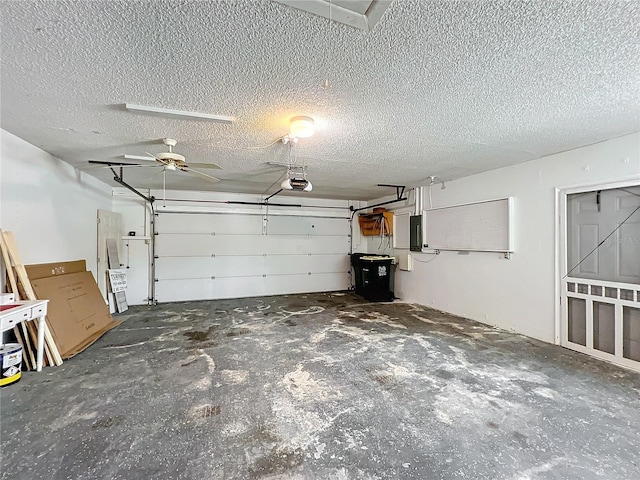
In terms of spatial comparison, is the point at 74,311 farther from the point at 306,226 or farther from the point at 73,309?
the point at 306,226

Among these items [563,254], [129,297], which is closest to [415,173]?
[563,254]

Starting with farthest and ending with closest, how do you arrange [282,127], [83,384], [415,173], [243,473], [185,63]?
[415,173] → [282,127] → [83,384] → [185,63] → [243,473]

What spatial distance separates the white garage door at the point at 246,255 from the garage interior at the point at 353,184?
36.5 inches

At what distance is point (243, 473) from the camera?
1507 mm

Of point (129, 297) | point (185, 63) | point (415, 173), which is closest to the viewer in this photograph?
point (185, 63)

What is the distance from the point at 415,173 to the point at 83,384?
15.5 ft

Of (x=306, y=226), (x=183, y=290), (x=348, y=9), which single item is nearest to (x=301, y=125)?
(x=348, y=9)

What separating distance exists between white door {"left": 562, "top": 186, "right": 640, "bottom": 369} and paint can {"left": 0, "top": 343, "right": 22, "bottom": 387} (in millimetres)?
5696

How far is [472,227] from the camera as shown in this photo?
4.52 meters

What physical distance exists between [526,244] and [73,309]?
19.4ft

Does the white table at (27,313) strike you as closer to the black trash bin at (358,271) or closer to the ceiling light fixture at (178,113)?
the ceiling light fixture at (178,113)

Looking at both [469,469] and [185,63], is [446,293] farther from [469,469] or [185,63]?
[185,63]

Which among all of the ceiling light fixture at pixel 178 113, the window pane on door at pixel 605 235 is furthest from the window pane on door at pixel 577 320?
the ceiling light fixture at pixel 178 113

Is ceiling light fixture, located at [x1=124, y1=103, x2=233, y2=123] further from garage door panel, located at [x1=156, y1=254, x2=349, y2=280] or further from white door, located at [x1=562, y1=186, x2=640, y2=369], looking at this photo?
garage door panel, located at [x1=156, y1=254, x2=349, y2=280]
